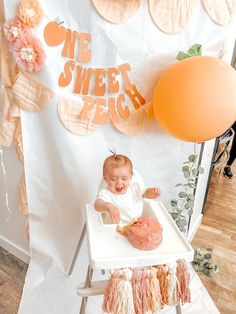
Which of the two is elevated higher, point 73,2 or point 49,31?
point 73,2

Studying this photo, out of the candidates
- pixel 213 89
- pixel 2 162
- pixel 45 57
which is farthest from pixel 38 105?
pixel 213 89

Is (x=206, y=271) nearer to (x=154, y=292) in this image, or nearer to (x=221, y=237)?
(x=221, y=237)

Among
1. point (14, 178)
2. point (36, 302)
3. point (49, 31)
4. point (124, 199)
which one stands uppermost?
point (49, 31)

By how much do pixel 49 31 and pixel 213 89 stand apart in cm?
68

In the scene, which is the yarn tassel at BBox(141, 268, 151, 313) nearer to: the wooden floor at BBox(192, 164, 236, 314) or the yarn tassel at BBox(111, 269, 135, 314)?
the yarn tassel at BBox(111, 269, 135, 314)

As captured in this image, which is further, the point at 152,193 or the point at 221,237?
the point at 221,237

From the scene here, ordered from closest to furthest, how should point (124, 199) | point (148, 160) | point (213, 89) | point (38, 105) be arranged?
point (213, 89) < point (124, 199) < point (38, 105) < point (148, 160)

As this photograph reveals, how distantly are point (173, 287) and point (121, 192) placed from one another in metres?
0.38

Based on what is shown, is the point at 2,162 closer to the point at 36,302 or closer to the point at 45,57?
the point at 45,57

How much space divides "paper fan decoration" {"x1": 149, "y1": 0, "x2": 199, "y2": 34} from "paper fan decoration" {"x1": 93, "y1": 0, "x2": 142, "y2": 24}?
0.07 metres

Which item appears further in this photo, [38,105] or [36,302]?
[36,302]

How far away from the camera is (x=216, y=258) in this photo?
1.87 metres

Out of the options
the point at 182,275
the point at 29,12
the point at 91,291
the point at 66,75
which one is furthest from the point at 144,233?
the point at 29,12

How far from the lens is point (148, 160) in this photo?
1.46m
